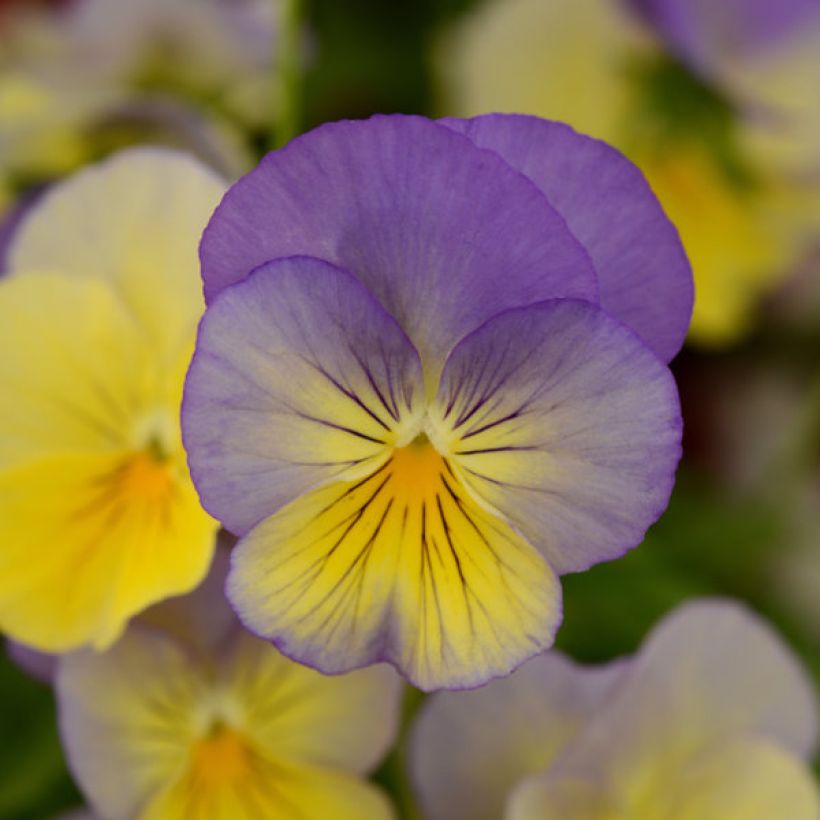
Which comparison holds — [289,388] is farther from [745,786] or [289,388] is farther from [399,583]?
[745,786]

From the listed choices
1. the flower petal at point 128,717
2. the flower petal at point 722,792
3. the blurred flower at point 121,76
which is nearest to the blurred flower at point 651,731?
the flower petal at point 722,792

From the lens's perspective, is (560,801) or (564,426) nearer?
(564,426)

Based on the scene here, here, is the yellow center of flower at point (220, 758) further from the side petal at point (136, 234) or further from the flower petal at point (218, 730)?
the side petal at point (136, 234)

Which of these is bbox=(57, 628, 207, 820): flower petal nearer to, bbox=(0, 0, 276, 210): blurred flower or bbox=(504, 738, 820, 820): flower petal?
bbox=(504, 738, 820, 820): flower petal

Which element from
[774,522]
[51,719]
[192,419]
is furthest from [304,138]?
[774,522]

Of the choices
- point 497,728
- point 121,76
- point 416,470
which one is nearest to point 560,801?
point 497,728

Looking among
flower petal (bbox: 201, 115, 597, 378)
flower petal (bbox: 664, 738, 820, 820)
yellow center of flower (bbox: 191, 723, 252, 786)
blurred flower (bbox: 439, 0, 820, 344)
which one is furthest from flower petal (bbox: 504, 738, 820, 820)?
blurred flower (bbox: 439, 0, 820, 344)
